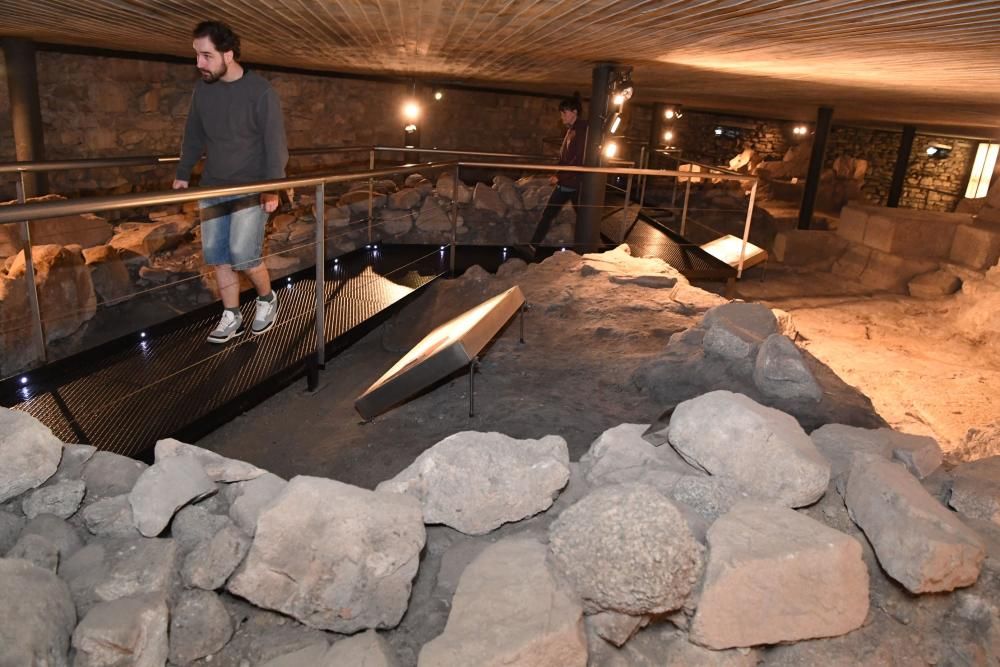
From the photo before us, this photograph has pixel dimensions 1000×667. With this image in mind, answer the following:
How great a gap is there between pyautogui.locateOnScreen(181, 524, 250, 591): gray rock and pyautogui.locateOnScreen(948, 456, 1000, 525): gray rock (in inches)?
73.3

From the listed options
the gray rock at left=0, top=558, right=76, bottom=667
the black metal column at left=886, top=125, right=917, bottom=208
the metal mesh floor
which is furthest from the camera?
the black metal column at left=886, top=125, right=917, bottom=208

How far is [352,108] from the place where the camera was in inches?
413

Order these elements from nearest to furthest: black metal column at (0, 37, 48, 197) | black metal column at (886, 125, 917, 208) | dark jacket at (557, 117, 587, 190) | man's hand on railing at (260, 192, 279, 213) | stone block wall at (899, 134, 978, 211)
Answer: man's hand on railing at (260, 192, 279, 213), black metal column at (0, 37, 48, 197), dark jacket at (557, 117, 587, 190), black metal column at (886, 125, 917, 208), stone block wall at (899, 134, 978, 211)

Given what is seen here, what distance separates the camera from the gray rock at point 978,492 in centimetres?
186

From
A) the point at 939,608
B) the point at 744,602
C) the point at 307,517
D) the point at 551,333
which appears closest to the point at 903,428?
the point at 551,333

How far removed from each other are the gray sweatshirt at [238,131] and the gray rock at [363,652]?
198cm

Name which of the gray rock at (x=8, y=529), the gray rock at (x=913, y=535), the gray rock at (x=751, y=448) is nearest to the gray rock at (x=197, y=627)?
the gray rock at (x=8, y=529)

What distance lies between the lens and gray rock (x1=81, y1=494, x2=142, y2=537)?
1623mm

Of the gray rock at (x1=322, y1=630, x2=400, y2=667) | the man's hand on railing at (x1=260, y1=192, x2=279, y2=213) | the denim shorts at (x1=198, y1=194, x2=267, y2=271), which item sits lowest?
the gray rock at (x1=322, y1=630, x2=400, y2=667)

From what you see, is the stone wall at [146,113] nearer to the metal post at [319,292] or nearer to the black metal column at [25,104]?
the black metal column at [25,104]

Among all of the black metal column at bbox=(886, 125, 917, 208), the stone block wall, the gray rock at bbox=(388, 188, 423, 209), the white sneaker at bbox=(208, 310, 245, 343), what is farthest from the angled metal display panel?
the stone block wall

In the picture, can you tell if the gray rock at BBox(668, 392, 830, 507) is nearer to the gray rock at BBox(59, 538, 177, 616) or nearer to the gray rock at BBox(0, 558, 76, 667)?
the gray rock at BBox(59, 538, 177, 616)

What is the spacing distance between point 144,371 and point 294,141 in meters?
7.54

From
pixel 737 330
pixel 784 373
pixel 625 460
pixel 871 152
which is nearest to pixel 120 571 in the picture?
pixel 625 460
